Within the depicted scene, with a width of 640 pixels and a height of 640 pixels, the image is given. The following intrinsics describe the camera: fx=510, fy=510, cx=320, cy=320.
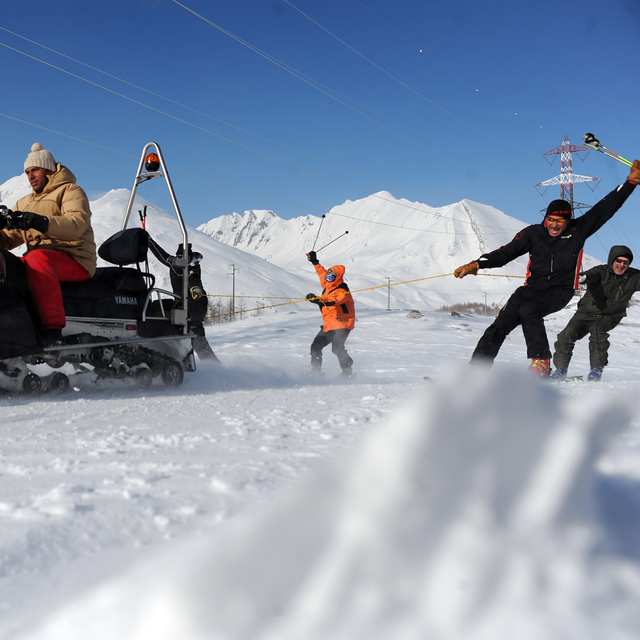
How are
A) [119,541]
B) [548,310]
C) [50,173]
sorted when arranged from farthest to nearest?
[548,310] < [50,173] < [119,541]

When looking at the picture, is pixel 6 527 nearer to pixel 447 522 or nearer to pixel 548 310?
pixel 447 522

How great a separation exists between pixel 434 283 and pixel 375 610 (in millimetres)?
174401

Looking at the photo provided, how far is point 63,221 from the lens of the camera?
3.52m

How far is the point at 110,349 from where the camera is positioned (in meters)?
4.12

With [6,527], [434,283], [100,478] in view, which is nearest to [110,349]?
[100,478]

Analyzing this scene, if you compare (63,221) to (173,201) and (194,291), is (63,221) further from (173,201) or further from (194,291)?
(194,291)

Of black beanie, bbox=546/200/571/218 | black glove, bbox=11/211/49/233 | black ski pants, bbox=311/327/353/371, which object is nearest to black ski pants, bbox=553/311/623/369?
black beanie, bbox=546/200/571/218

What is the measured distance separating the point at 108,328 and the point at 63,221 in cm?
89

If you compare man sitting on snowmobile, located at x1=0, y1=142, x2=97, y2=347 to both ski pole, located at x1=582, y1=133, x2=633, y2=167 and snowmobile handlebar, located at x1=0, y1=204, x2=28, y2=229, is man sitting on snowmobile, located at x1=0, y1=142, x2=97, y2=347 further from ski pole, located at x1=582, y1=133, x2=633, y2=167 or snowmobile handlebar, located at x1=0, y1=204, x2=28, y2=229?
ski pole, located at x1=582, y1=133, x2=633, y2=167

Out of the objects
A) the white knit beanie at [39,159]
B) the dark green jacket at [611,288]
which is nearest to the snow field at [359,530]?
the white knit beanie at [39,159]

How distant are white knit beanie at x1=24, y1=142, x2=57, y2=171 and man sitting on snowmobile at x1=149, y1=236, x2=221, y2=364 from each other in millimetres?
1180

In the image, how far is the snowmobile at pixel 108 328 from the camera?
10.8ft

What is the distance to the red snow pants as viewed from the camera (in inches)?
135

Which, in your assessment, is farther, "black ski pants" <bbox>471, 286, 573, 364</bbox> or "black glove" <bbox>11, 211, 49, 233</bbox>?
"black ski pants" <bbox>471, 286, 573, 364</bbox>
